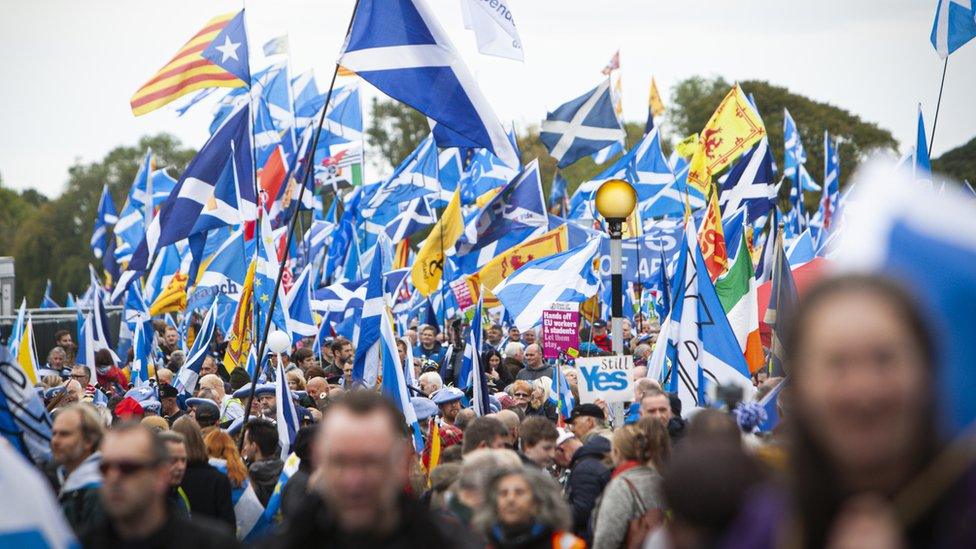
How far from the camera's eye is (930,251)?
1.65 metres

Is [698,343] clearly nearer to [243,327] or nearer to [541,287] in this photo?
[541,287]

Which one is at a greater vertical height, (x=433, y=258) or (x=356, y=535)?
(x=356, y=535)

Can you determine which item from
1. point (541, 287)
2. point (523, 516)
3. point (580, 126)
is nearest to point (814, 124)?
point (580, 126)

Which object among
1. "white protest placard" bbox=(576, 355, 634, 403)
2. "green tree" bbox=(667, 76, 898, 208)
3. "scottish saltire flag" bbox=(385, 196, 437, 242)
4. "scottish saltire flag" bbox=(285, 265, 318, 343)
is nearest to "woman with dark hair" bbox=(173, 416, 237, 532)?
"white protest placard" bbox=(576, 355, 634, 403)

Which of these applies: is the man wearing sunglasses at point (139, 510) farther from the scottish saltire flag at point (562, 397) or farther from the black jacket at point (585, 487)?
the scottish saltire flag at point (562, 397)

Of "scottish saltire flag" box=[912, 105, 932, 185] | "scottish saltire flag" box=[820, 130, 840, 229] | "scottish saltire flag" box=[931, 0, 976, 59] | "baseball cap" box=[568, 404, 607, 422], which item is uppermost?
"scottish saltire flag" box=[931, 0, 976, 59]

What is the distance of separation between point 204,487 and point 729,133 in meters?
17.6

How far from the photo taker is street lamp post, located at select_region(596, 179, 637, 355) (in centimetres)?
956

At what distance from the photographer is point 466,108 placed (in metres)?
10.2

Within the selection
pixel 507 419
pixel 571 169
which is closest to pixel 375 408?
pixel 507 419

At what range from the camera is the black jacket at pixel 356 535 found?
9.30 feet

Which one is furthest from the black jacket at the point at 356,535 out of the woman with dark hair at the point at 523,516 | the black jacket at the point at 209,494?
the black jacket at the point at 209,494

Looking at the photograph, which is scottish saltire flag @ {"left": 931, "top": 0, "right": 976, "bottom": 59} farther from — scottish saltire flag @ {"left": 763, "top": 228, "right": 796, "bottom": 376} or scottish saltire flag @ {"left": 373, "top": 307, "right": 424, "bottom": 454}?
scottish saltire flag @ {"left": 373, "top": 307, "right": 424, "bottom": 454}

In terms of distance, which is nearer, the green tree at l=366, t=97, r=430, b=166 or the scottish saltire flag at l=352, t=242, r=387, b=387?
the scottish saltire flag at l=352, t=242, r=387, b=387
